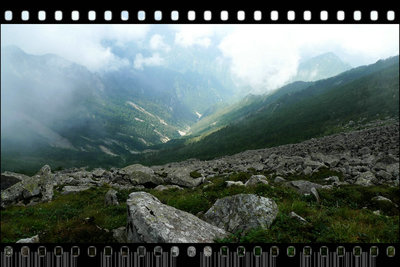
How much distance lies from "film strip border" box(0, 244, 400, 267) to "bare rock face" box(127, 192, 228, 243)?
1.46 meters

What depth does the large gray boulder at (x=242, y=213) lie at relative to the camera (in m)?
8.89

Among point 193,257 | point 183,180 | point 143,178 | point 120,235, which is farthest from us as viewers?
point 143,178

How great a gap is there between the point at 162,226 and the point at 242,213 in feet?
11.5

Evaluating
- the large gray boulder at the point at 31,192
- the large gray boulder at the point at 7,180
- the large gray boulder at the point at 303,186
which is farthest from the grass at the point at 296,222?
the large gray boulder at the point at 7,180

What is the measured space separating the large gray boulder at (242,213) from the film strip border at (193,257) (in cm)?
296

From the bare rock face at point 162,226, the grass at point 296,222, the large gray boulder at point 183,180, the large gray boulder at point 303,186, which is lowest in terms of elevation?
the large gray boulder at point 183,180

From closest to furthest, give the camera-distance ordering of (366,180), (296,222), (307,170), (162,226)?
(162,226)
(296,222)
(366,180)
(307,170)

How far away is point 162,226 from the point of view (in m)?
7.55

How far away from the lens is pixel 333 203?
46.2ft

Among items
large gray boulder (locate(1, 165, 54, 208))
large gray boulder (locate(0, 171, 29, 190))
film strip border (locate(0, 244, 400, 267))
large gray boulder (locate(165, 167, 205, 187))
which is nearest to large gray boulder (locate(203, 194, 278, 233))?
film strip border (locate(0, 244, 400, 267))

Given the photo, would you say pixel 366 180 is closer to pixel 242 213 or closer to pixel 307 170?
pixel 307 170

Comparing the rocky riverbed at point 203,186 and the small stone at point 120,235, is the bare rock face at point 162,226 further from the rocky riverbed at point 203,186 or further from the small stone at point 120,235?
the small stone at point 120,235

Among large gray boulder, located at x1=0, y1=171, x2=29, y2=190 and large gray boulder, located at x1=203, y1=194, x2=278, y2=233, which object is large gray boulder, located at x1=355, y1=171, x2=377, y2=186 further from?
large gray boulder, located at x1=0, y1=171, x2=29, y2=190

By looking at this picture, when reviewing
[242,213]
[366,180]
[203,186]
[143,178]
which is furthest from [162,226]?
[143,178]
